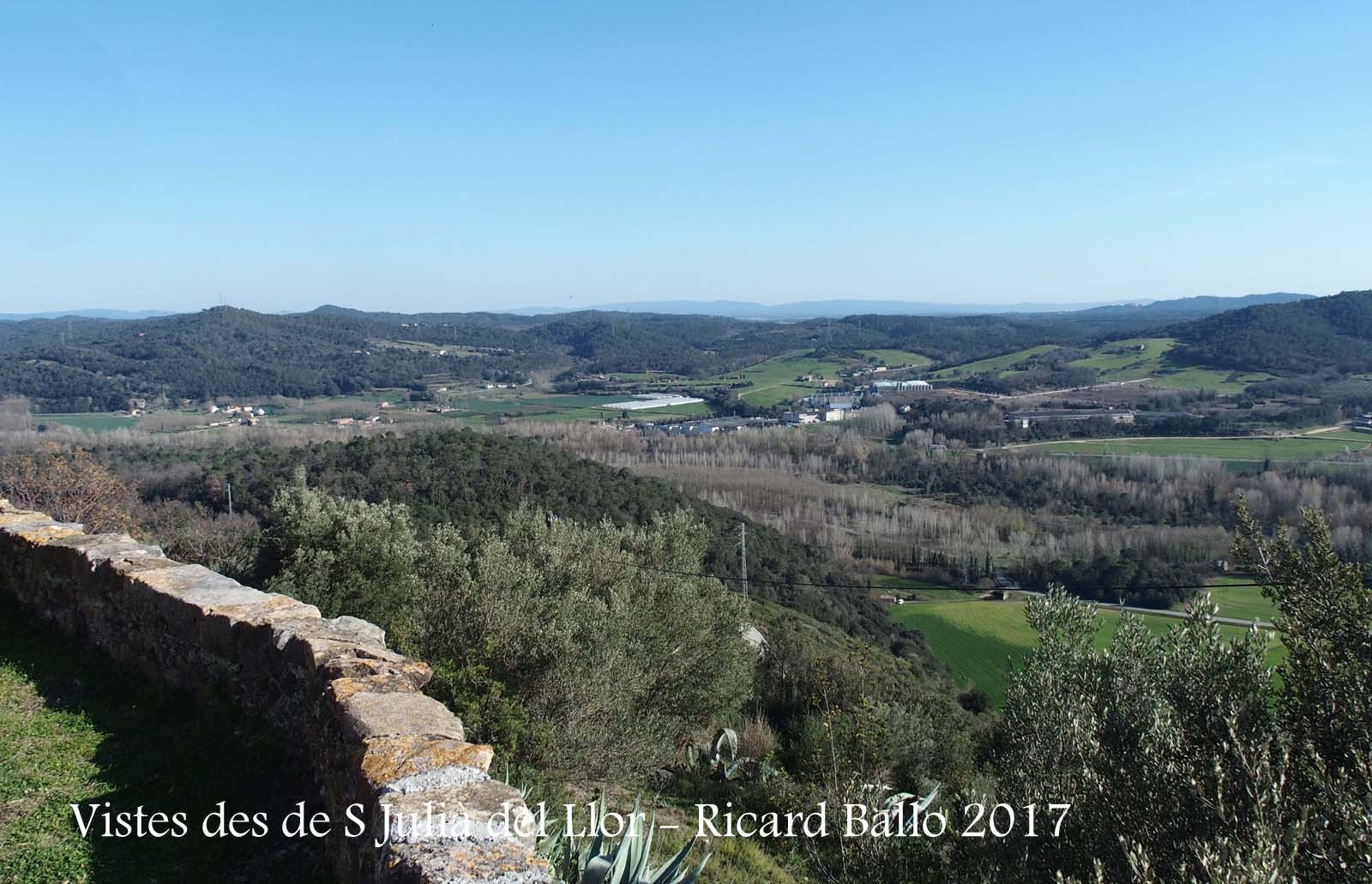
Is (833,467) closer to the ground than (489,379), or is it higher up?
closer to the ground

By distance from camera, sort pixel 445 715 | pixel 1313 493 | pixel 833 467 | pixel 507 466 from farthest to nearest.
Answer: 1. pixel 833 467
2. pixel 1313 493
3. pixel 507 466
4. pixel 445 715

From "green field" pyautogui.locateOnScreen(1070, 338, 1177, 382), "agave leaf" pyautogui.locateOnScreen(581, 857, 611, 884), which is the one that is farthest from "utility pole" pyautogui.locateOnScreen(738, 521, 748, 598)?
"green field" pyautogui.locateOnScreen(1070, 338, 1177, 382)

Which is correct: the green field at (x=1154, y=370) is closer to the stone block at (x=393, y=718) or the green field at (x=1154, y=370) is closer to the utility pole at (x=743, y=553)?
the utility pole at (x=743, y=553)

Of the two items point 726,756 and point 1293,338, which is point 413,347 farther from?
point 726,756

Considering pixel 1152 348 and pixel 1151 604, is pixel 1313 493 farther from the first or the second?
pixel 1152 348

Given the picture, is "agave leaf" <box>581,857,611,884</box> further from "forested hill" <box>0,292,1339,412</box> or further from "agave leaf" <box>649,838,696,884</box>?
"forested hill" <box>0,292,1339,412</box>

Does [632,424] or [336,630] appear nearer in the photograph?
[336,630]

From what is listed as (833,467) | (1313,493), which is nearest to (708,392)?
(833,467)

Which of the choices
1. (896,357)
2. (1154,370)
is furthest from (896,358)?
(1154,370)
